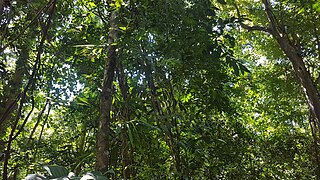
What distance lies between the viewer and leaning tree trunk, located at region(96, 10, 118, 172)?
121 centimetres

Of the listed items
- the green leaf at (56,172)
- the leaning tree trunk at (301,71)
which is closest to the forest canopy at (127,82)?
the green leaf at (56,172)

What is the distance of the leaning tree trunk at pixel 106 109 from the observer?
1.21m

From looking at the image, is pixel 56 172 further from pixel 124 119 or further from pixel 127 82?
pixel 127 82

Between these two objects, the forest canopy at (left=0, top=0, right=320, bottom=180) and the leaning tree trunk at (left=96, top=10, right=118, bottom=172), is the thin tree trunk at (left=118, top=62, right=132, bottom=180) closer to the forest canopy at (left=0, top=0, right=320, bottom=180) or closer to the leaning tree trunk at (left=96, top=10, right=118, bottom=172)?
the forest canopy at (left=0, top=0, right=320, bottom=180)

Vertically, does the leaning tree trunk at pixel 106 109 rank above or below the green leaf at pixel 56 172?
above

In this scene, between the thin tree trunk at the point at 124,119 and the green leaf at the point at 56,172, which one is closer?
the green leaf at the point at 56,172

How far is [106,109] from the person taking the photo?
1282 mm

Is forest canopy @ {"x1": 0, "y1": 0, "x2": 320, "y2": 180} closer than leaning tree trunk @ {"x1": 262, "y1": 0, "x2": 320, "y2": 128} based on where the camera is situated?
Yes

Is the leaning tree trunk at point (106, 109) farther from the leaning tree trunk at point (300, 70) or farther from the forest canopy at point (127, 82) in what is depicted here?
the leaning tree trunk at point (300, 70)

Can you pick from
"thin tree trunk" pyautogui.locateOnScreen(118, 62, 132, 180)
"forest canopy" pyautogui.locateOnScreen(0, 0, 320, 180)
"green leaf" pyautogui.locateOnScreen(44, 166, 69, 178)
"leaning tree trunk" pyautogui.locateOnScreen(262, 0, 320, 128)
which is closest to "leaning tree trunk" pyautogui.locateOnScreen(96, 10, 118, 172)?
"forest canopy" pyautogui.locateOnScreen(0, 0, 320, 180)

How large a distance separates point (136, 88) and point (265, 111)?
4.04 meters

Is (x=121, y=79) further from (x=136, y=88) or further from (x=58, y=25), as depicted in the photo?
(x=58, y=25)

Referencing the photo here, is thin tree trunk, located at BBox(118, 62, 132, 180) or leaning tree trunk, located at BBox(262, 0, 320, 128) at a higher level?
leaning tree trunk, located at BBox(262, 0, 320, 128)

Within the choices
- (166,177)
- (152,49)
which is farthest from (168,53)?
(166,177)
